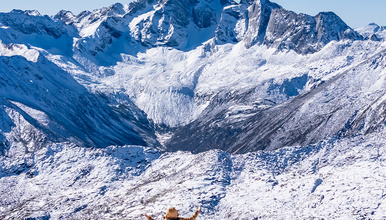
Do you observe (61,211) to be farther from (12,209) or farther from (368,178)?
(368,178)

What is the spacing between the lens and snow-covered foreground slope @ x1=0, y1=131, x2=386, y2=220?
345ft

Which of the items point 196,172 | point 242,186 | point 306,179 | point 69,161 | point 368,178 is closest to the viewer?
point 368,178

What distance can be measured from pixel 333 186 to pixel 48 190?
76.8m

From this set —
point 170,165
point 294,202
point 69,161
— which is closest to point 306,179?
point 294,202

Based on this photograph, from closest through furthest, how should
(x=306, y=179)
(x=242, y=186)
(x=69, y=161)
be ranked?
(x=306, y=179) → (x=242, y=186) → (x=69, y=161)

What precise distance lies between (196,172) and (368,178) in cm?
4142

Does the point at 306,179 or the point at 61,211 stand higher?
the point at 306,179

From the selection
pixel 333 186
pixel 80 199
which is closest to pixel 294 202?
pixel 333 186

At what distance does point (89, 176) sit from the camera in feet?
526

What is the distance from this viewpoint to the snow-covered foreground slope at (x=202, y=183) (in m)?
105

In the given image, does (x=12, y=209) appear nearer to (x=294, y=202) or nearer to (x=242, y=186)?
(x=242, y=186)

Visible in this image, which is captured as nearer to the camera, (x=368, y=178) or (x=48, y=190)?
(x=368, y=178)

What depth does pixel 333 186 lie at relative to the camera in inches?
4210

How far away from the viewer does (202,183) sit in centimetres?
12975
